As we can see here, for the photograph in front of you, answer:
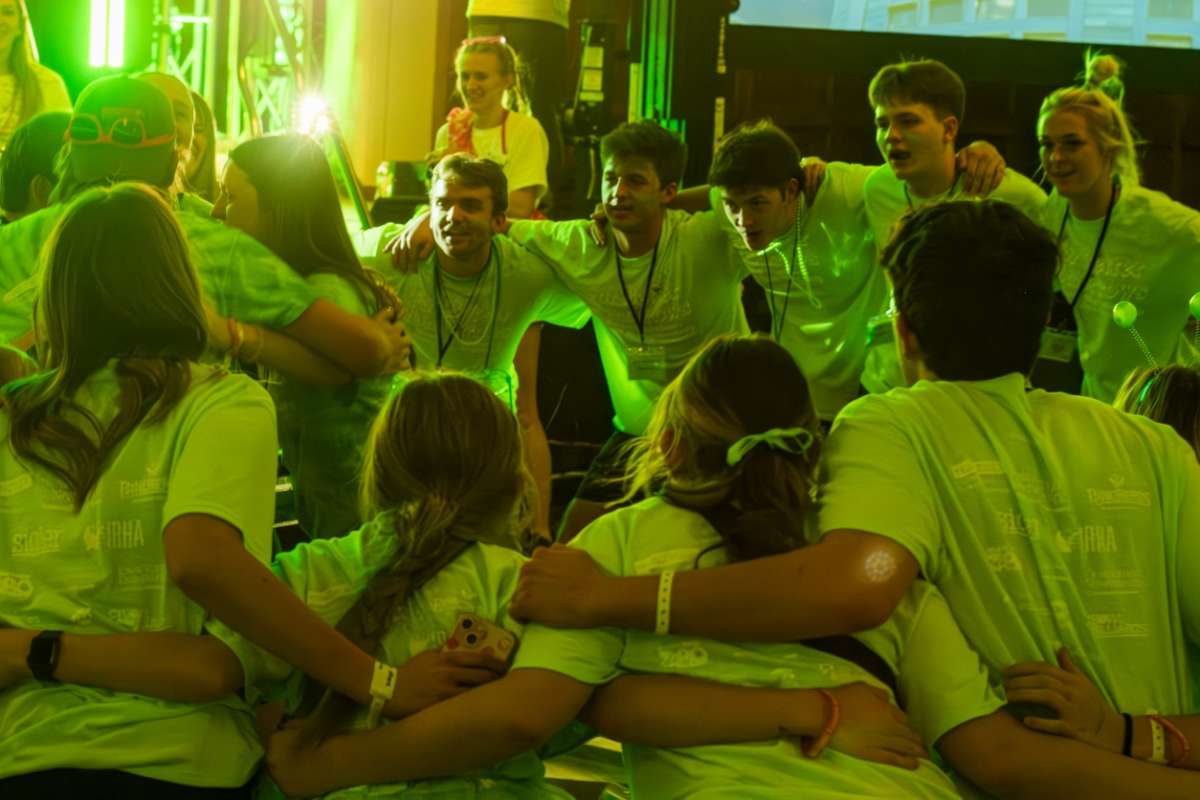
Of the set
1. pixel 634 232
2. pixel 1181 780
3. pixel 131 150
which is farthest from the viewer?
pixel 634 232

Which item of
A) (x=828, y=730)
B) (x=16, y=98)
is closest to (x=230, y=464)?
(x=828, y=730)

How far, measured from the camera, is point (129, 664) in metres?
1.74

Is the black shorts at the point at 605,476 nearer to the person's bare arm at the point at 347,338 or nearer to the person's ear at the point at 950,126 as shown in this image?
the person's ear at the point at 950,126

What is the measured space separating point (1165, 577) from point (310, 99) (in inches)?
233

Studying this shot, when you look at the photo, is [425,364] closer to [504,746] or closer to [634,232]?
[634,232]

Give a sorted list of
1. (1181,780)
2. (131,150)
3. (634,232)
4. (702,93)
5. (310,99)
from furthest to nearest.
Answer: (310,99), (702,93), (634,232), (131,150), (1181,780)

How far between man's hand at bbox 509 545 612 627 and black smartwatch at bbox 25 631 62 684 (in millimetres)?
542

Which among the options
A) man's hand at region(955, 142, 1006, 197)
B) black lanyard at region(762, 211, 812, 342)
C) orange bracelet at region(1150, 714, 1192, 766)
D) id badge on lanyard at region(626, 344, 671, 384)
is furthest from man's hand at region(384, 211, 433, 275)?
orange bracelet at region(1150, 714, 1192, 766)

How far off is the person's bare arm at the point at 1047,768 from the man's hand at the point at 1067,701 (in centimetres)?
1

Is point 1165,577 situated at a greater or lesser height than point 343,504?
greater

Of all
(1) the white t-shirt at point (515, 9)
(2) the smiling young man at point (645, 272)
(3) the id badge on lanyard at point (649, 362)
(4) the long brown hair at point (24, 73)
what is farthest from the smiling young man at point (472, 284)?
(1) the white t-shirt at point (515, 9)

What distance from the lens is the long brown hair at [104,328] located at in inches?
70.4

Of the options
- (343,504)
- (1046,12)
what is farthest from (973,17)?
(343,504)

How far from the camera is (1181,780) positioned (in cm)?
174
